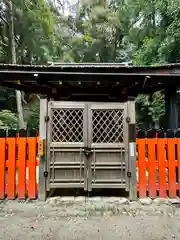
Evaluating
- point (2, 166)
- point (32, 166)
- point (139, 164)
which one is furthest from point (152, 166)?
point (2, 166)

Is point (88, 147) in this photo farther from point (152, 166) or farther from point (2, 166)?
point (2, 166)

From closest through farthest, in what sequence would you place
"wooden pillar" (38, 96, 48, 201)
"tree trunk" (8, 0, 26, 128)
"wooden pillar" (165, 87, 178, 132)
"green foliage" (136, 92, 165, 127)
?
1. "wooden pillar" (38, 96, 48, 201)
2. "wooden pillar" (165, 87, 178, 132)
3. "tree trunk" (8, 0, 26, 128)
4. "green foliage" (136, 92, 165, 127)

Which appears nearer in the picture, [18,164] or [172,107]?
[18,164]

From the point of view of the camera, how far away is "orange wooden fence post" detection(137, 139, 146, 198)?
3.89 metres

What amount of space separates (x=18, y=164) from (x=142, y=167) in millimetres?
2313

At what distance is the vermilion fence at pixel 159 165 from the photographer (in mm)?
3871

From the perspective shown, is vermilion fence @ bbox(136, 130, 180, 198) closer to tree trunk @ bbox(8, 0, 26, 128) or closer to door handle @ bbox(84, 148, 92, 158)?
door handle @ bbox(84, 148, 92, 158)

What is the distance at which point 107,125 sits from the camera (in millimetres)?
4062

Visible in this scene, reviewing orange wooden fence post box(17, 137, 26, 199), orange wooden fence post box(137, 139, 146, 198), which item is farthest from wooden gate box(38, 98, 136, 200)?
orange wooden fence post box(17, 137, 26, 199)

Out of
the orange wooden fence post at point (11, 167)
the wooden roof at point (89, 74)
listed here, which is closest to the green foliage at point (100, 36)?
the wooden roof at point (89, 74)

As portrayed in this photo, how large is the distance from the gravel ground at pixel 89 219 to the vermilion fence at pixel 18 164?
21 centimetres

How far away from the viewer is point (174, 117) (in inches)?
209

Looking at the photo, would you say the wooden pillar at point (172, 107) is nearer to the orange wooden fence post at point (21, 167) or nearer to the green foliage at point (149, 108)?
the orange wooden fence post at point (21, 167)

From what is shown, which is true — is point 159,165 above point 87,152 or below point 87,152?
below
